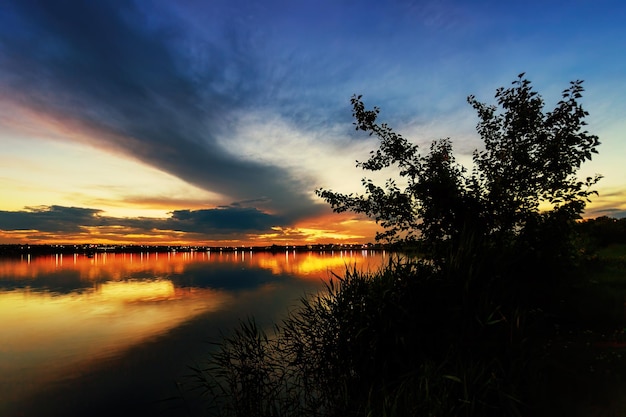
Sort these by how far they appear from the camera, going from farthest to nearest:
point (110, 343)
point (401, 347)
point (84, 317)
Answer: point (84, 317) < point (110, 343) < point (401, 347)

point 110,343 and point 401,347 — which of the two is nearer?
point 401,347

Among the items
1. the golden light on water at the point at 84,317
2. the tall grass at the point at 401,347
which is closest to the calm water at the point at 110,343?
the golden light on water at the point at 84,317

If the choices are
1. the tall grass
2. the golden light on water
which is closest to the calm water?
the golden light on water

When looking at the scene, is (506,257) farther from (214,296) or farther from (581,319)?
(214,296)

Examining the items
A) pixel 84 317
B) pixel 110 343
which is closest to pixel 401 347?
pixel 110 343

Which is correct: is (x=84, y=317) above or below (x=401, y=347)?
below

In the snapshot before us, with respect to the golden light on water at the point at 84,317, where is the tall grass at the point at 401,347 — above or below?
above

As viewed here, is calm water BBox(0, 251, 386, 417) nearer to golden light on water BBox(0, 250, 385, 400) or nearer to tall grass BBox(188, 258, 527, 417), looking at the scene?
golden light on water BBox(0, 250, 385, 400)

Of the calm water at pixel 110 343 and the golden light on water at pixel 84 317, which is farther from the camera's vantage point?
the golden light on water at pixel 84 317

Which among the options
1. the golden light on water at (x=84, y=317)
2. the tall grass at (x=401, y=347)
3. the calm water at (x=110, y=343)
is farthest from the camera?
the golden light on water at (x=84, y=317)

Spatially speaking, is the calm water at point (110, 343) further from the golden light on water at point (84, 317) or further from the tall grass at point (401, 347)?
the tall grass at point (401, 347)

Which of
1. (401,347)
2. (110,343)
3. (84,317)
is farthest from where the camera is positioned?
(84,317)

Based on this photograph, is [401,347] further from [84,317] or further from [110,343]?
[84,317]

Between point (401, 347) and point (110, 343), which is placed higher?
point (401, 347)
